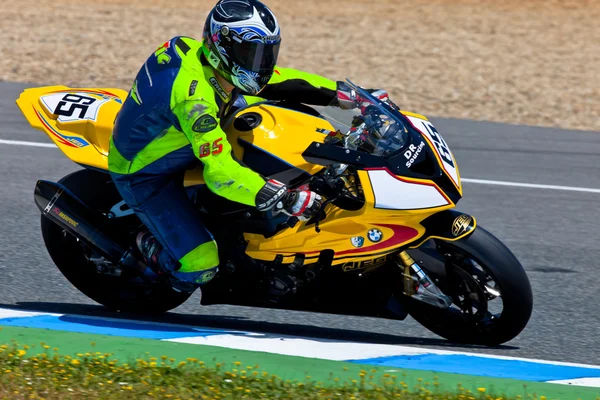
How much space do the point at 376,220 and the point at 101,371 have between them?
4.91ft

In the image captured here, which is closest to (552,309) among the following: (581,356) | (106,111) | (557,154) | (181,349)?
(581,356)

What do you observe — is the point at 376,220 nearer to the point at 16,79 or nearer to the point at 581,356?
the point at 581,356

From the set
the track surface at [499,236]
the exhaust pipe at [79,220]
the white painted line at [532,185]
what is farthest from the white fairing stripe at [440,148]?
the white painted line at [532,185]

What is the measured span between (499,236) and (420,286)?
2685mm

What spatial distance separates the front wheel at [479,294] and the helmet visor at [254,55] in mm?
1199

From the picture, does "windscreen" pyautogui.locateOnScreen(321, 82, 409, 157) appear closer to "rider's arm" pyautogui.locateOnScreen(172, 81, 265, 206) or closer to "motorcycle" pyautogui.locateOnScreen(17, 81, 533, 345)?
"motorcycle" pyautogui.locateOnScreen(17, 81, 533, 345)

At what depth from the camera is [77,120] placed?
570cm

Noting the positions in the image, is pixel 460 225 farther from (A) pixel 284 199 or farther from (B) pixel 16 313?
(B) pixel 16 313

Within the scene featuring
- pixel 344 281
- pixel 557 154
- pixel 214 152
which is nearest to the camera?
pixel 214 152

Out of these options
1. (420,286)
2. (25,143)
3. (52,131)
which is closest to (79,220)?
(52,131)

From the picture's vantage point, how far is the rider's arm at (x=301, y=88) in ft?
18.4

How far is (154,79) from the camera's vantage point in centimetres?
509

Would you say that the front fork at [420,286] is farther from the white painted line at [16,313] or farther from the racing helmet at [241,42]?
the white painted line at [16,313]

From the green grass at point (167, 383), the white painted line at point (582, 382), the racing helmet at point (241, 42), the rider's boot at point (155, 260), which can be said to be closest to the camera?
the green grass at point (167, 383)
